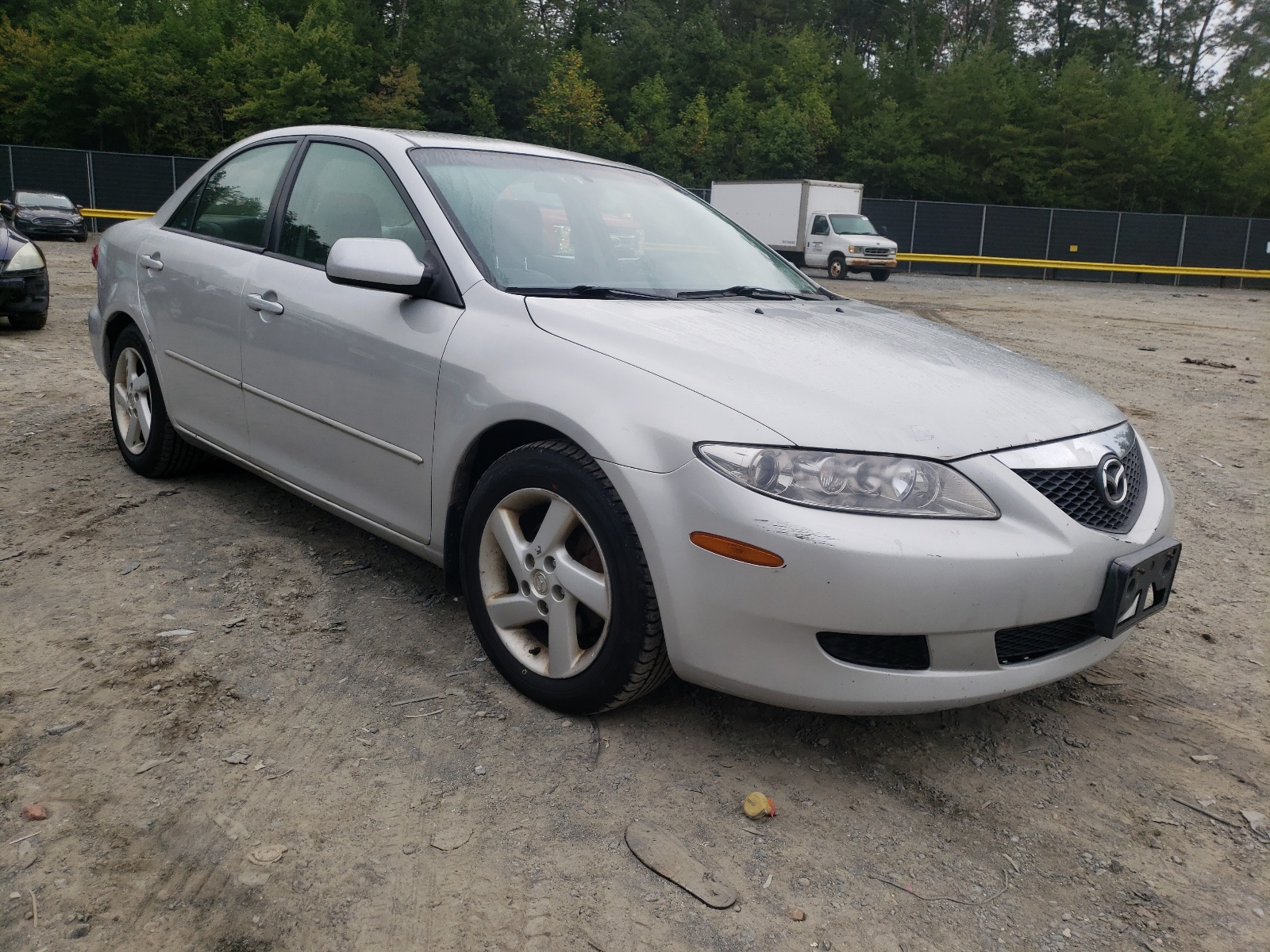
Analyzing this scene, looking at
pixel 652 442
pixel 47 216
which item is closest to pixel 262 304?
pixel 652 442

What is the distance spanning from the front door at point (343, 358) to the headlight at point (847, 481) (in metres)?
1.07

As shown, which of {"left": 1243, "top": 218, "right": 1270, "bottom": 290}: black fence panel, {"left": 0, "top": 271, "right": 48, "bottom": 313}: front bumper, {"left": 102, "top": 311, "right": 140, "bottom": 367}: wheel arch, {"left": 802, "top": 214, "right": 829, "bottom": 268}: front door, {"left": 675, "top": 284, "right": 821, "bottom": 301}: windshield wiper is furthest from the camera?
{"left": 1243, "top": 218, "right": 1270, "bottom": 290}: black fence panel

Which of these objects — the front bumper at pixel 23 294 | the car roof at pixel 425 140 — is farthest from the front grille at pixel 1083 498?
the front bumper at pixel 23 294

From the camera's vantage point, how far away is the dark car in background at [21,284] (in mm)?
9281

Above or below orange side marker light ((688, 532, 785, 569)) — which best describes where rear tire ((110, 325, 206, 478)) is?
below

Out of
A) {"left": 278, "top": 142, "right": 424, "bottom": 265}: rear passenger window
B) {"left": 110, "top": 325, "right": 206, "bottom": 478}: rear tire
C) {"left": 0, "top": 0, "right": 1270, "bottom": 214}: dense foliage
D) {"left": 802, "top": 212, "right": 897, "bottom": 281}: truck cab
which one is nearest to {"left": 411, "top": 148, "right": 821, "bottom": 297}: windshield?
{"left": 278, "top": 142, "right": 424, "bottom": 265}: rear passenger window

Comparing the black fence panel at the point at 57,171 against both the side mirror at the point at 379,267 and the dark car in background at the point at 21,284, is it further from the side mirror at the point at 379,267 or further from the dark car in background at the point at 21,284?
the side mirror at the point at 379,267

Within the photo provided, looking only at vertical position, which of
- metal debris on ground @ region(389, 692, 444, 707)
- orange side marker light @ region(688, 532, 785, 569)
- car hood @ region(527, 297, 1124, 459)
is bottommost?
metal debris on ground @ region(389, 692, 444, 707)

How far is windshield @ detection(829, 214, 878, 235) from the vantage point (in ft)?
94.8

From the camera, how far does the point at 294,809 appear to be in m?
2.41

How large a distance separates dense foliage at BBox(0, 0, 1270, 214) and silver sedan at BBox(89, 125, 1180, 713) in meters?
42.0

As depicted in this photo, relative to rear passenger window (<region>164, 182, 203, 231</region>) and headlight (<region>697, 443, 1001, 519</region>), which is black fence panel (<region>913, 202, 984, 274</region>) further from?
headlight (<region>697, 443, 1001, 519</region>)

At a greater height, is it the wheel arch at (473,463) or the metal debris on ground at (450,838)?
the wheel arch at (473,463)

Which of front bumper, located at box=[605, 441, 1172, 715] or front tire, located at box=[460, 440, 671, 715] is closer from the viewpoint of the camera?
front bumper, located at box=[605, 441, 1172, 715]
